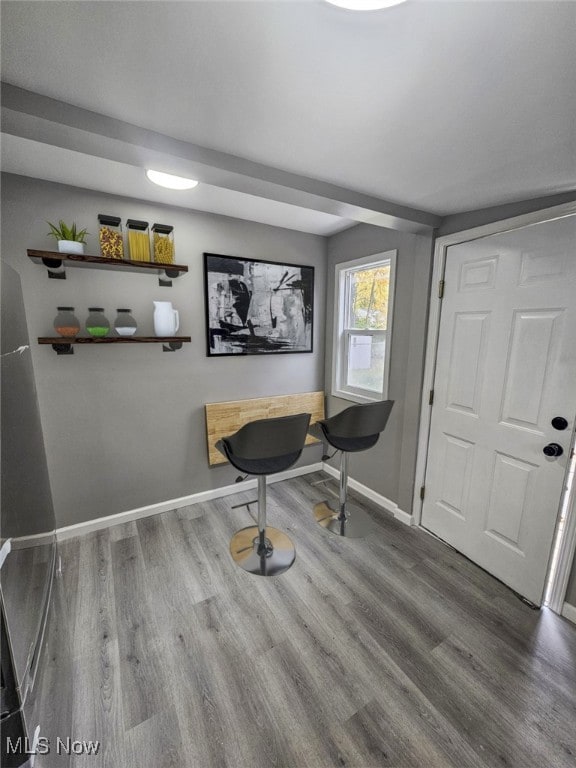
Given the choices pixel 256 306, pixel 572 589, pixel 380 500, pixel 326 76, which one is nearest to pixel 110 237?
pixel 256 306

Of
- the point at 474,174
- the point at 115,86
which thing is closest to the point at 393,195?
the point at 474,174

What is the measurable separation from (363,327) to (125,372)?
6.85ft

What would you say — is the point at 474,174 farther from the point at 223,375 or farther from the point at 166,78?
the point at 223,375

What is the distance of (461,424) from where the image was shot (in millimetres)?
2123

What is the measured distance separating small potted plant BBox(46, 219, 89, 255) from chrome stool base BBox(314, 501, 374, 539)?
259cm

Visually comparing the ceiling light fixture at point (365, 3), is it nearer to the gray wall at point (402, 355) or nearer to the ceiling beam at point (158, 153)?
the ceiling beam at point (158, 153)

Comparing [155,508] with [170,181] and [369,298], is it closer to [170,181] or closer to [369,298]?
[170,181]

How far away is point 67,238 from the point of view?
191cm

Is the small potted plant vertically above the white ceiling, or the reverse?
the white ceiling

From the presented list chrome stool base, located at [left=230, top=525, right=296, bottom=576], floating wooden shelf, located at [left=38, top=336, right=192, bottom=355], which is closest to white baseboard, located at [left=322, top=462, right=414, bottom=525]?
chrome stool base, located at [left=230, top=525, right=296, bottom=576]

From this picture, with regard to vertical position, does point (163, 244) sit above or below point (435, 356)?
above

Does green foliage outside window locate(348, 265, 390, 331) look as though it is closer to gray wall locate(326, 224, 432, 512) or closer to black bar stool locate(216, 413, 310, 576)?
gray wall locate(326, 224, 432, 512)

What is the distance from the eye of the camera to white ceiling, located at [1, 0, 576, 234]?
2.47ft

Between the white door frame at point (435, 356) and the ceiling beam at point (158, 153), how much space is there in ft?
1.79
